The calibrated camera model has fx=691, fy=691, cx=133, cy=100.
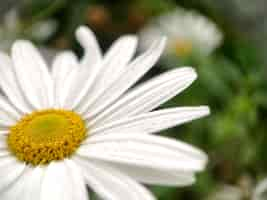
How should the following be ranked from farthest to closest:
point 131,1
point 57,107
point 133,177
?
1. point 131,1
2. point 57,107
3. point 133,177

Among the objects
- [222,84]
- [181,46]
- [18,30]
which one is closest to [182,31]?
[181,46]

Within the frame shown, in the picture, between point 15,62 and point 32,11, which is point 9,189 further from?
point 32,11

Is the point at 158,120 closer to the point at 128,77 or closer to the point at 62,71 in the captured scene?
the point at 128,77

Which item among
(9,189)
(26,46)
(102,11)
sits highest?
(102,11)

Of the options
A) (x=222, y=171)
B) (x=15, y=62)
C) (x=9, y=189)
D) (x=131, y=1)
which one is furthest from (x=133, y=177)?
(x=131, y=1)

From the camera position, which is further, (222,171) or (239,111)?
(222,171)

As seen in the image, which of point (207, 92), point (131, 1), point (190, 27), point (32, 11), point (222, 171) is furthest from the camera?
point (190, 27)
